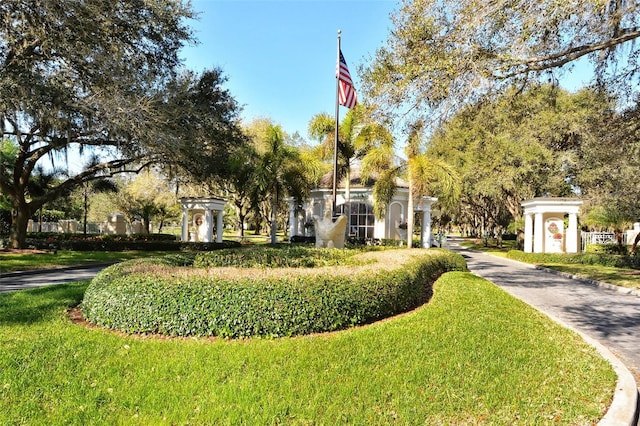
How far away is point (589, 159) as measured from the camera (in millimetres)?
24734

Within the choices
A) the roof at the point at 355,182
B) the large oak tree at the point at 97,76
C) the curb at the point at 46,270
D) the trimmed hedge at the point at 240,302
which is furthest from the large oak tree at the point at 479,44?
the roof at the point at 355,182

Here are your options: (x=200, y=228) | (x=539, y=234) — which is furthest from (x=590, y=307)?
(x=200, y=228)

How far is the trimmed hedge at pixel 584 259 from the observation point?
763 inches

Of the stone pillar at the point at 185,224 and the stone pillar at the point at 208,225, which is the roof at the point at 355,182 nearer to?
the stone pillar at the point at 208,225

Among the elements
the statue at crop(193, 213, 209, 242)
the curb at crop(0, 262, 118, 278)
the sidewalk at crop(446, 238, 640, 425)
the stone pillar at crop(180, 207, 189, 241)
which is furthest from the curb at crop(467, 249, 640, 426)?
the stone pillar at crop(180, 207, 189, 241)

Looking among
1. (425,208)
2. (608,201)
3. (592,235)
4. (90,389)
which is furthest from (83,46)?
(592,235)

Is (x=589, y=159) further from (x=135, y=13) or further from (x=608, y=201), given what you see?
(x=135, y=13)

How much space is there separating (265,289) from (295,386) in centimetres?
184

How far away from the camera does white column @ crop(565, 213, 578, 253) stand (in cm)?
2386

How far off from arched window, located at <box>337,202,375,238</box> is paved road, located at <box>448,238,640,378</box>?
9.20 metres

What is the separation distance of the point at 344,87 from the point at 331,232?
4.91 m

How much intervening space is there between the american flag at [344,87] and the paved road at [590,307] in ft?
25.9

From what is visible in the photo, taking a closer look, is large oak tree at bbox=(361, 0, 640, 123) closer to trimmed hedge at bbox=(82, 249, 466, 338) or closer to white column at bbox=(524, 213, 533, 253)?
trimmed hedge at bbox=(82, 249, 466, 338)

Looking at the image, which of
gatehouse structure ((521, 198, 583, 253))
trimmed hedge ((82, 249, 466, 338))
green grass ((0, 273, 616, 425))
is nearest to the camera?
green grass ((0, 273, 616, 425))
